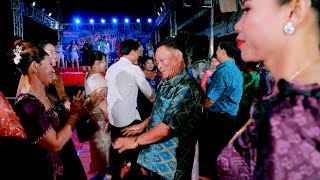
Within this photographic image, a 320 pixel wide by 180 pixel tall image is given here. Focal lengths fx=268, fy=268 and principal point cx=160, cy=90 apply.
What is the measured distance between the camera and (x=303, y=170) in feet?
1.97

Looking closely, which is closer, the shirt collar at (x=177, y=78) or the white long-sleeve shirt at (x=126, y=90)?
the shirt collar at (x=177, y=78)

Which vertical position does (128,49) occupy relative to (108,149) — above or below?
above

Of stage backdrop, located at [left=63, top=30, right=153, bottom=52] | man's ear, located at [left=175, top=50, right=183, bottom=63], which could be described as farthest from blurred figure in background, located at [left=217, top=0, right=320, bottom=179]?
stage backdrop, located at [left=63, top=30, right=153, bottom=52]

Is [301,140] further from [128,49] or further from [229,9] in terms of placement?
[229,9]

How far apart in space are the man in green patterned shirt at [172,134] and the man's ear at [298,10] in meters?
1.41

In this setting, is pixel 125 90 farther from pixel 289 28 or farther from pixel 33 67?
pixel 289 28

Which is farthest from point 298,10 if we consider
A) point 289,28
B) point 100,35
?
point 100,35

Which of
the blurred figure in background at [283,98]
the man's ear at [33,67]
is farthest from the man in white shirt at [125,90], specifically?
the blurred figure in background at [283,98]

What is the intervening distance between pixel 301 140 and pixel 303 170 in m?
0.07

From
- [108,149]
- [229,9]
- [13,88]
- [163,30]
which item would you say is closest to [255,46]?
[108,149]

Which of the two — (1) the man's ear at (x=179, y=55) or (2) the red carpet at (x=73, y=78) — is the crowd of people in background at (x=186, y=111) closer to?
(1) the man's ear at (x=179, y=55)

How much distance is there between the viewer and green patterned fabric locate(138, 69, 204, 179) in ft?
6.91

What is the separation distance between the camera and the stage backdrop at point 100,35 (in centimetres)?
1995

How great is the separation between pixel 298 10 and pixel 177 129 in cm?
150
